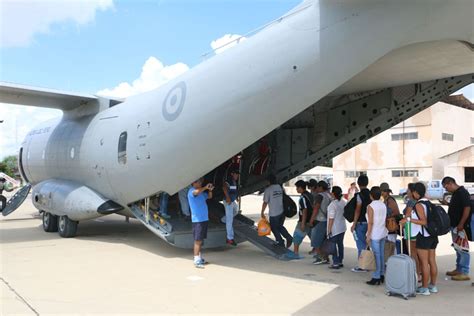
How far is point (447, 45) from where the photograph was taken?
6.65 meters

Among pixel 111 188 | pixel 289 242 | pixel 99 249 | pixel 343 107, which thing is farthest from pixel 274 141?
pixel 99 249

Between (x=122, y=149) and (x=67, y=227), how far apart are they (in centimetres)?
371

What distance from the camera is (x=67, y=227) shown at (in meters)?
12.6

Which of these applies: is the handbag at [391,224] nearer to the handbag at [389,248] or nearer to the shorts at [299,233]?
the handbag at [389,248]

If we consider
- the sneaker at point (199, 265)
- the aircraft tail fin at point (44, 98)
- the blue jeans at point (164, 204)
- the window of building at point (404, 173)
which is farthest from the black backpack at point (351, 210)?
the window of building at point (404, 173)

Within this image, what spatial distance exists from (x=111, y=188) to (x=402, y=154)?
38.6 m

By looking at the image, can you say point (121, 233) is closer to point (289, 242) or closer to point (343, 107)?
point (289, 242)

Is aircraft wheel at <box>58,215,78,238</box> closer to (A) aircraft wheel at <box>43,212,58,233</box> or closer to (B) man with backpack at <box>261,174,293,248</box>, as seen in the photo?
(A) aircraft wheel at <box>43,212,58,233</box>

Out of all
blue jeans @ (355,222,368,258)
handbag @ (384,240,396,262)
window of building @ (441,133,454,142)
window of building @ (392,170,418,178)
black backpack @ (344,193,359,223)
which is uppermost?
window of building @ (441,133,454,142)

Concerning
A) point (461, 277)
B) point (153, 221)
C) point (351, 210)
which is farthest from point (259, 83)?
point (461, 277)

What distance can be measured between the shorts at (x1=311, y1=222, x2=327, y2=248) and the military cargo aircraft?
1.86 metres

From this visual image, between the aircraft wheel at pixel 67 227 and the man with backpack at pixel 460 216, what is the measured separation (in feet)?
34.1

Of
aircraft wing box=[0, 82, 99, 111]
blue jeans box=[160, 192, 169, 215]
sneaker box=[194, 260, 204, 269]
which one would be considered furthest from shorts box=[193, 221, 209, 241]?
aircraft wing box=[0, 82, 99, 111]

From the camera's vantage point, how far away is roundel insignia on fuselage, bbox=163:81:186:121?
9.05 meters
